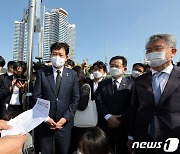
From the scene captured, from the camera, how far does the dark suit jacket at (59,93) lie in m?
3.30

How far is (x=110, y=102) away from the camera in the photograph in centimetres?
353

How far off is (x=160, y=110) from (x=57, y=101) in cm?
153

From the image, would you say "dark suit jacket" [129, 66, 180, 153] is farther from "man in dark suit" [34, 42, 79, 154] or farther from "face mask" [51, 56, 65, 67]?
"face mask" [51, 56, 65, 67]

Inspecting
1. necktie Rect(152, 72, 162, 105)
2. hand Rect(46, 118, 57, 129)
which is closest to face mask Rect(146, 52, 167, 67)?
necktie Rect(152, 72, 162, 105)

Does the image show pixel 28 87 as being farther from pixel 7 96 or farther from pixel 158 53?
pixel 158 53

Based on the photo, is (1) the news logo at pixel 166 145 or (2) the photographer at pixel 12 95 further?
(2) the photographer at pixel 12 95

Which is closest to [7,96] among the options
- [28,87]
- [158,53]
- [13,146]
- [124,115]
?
[28,87]

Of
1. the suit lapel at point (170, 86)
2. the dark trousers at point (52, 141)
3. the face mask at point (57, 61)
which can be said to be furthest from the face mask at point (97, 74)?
the suit lapel at point (170, 86)

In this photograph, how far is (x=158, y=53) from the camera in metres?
2.62

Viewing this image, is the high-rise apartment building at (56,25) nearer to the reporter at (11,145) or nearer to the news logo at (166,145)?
the news logo at (166,145)

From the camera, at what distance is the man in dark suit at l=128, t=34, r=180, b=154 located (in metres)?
2.36

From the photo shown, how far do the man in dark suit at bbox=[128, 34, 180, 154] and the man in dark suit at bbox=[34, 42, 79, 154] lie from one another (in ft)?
3.29

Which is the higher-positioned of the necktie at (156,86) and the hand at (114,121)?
the necktie at (156,86)

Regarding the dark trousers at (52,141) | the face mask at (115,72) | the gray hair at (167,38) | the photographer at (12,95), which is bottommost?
the dark trousers at (52,141)
